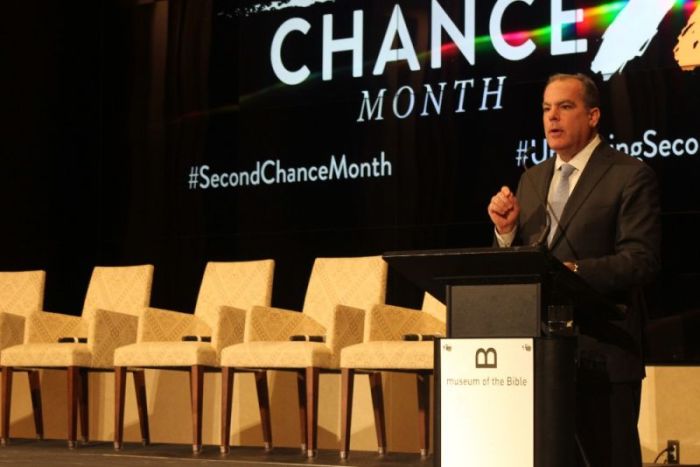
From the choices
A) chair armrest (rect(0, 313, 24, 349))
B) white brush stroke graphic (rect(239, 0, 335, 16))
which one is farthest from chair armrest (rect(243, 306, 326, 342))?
white brush stroke graphic (rect(239, 0, 335, 16))

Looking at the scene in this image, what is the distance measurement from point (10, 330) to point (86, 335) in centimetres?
42

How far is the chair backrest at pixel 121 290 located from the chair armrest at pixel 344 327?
1.25m

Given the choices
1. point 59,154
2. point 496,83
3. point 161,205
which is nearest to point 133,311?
point 161,205

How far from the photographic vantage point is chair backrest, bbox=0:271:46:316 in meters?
6.14

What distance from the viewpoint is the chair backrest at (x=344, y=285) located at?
213 inches

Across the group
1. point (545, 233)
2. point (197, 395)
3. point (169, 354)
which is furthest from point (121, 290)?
point (545, 233)

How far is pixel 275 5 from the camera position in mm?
6676

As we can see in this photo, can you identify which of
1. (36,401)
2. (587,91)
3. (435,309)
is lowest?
(36,401)

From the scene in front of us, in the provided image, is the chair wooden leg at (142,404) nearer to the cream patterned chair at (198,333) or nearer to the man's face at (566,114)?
the cream patterned chair at (198,333)

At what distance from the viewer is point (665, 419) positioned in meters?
4.88

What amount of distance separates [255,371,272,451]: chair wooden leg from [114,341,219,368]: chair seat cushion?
11.2 inches

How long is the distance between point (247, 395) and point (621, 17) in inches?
103

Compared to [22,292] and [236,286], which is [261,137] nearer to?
[236,286]

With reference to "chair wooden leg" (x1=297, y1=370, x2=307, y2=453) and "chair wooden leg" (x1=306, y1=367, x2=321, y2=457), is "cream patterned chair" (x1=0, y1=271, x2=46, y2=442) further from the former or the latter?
"chair wooden leg" (x1=306, y1=367, x2=321, y2=457)
